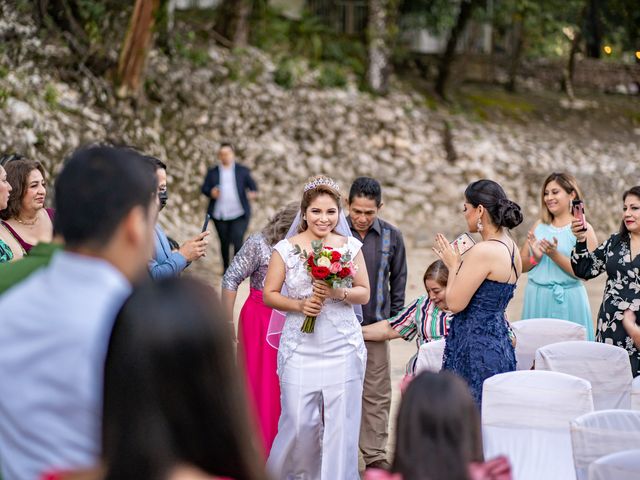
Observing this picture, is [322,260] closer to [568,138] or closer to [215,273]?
[215,273]

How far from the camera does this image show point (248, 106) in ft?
58.8

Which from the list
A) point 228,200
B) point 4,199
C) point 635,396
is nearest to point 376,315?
point 635,396

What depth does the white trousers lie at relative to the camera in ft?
18.6

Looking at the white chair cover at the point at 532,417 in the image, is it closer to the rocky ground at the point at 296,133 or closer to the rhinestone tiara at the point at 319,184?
the rhinestone tiara at the point at 319,184

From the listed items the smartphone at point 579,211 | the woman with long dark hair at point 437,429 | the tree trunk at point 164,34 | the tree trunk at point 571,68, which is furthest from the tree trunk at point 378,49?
the woman with long dark hair at point 437,429

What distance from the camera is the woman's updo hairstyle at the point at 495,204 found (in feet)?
17.2

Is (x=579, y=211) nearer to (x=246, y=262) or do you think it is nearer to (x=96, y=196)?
(x=246, y=262)

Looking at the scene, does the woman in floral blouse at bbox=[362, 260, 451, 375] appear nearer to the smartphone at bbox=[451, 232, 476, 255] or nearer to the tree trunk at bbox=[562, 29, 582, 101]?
the smartphone at bbox=[451, 232, 476, 255]

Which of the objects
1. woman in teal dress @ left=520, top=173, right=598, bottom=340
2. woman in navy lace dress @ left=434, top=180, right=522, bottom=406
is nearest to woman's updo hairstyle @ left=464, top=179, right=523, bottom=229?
woman in navy lace dress @ left=434, top=180, right=522, bottom=406

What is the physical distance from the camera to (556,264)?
7.33 metres

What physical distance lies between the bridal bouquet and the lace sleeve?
829 mm

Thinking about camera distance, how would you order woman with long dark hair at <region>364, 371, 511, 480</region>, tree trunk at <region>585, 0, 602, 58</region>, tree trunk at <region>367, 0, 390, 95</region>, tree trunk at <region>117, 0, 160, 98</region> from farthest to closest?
tree trunk at <region>585, 0, 602, 58</region>, tree trunk at <region>367, 0, 390, 95</region>, tree trunk at <region>117, 0, 160, 98</region>, woman with long dark hair at <region>364, 371, 511, 480</region>

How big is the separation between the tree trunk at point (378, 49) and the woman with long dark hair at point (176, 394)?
18521mm

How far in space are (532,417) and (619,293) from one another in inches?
71.5
